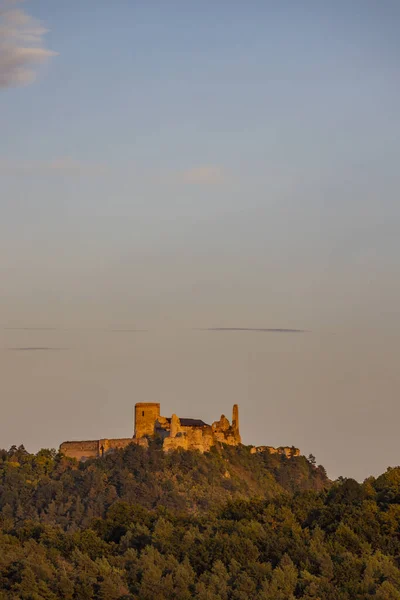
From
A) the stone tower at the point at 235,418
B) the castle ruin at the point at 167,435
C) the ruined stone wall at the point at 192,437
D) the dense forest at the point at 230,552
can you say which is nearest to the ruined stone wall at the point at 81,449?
the castle ruin at the point at 167,435

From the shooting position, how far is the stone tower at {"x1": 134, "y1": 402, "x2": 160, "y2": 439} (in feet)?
392

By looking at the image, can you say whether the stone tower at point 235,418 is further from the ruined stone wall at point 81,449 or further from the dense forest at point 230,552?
the dense forest at point 230,552

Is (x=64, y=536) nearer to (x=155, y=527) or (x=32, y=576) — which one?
(x=155, y=527)

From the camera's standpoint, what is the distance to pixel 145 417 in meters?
120

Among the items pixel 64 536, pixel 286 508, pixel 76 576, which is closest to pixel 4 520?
pixel 64 536

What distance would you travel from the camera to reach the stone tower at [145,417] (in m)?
120

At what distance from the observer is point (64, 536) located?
78500 mm

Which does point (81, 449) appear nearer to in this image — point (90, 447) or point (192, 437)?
point (90, 447)

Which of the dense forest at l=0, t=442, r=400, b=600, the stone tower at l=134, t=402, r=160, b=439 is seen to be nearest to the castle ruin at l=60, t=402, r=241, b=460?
the stone tower at l=134, t=402, r=160, b=439

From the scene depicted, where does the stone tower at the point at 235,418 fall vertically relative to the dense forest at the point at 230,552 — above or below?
above

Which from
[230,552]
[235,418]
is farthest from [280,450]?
[230,552]

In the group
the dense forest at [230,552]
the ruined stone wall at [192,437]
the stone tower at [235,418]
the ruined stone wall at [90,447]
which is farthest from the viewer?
the stone tower at [235,418]

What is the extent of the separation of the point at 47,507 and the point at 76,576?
154ft

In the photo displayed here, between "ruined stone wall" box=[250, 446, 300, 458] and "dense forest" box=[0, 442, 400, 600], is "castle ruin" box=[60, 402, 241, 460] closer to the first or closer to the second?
"ruined stone wall" box=[250, 446, 300, 458]
